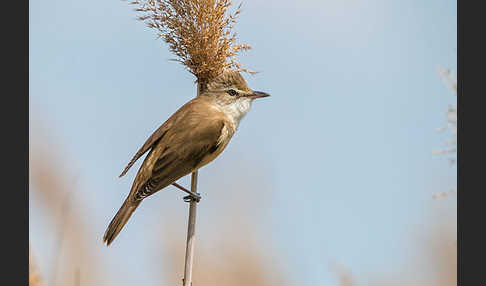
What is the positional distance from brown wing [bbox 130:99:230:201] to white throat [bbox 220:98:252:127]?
0.19 feet

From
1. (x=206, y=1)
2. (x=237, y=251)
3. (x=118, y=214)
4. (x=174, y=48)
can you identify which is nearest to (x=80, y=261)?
(x=118, y=214)

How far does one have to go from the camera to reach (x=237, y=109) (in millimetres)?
3295

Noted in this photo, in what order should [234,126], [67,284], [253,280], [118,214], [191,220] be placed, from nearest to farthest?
[191,220]
[118,214]
[67,284]
[234,126]
[253,280]

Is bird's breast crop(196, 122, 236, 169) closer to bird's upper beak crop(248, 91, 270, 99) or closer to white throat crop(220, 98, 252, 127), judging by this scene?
white throat crop(220, 98, 252, 127)

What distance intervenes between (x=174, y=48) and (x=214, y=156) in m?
0.75

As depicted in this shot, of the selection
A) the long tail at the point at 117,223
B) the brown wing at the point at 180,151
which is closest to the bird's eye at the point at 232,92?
the brown wing at the point at 180,151

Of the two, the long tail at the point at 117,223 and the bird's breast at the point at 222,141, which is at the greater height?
the bird's breast at the point at 222,141

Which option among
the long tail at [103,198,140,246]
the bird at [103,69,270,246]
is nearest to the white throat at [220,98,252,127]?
the bird at [103,69,270,246]

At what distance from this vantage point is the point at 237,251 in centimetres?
386

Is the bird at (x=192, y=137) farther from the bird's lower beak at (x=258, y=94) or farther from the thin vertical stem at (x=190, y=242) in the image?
the thin vertical stem at (x=190, y=242)

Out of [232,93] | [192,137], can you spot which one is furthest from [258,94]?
[192,137]

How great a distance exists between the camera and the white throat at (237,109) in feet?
10.7

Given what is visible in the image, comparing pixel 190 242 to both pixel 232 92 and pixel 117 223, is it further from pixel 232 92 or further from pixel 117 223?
pixel 232 92

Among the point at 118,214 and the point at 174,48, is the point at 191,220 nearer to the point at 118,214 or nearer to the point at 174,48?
the point at 118,214
